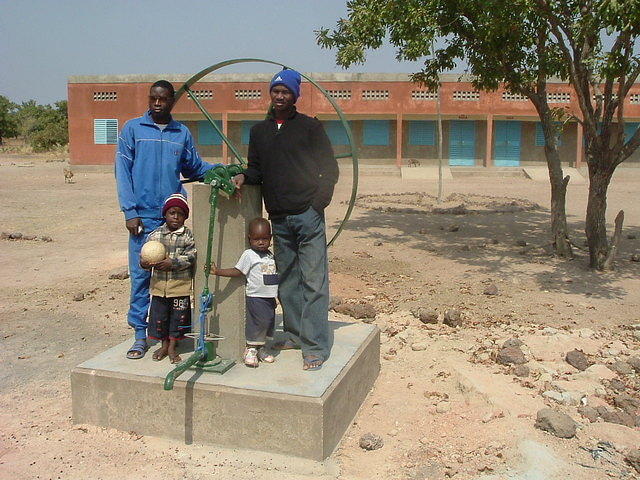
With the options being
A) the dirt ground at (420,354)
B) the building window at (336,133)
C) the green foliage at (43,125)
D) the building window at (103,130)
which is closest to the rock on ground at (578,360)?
the dirt ground at (420,354)

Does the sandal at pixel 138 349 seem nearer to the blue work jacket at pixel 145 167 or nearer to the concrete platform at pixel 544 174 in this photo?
the blue work jacket at pixel 145 167

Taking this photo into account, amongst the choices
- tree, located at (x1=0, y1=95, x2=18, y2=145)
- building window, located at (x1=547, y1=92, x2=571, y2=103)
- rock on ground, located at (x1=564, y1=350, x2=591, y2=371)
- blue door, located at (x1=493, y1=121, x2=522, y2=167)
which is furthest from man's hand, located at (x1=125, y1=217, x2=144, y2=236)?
tree, located at (x1=0, y1=95, x2=18, y2=145)

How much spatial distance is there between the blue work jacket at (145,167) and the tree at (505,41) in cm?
476

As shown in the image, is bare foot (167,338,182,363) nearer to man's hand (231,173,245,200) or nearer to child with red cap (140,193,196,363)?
child with red cap (140,193,196,363)

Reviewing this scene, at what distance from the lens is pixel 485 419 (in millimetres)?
3939

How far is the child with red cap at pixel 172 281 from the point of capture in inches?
151

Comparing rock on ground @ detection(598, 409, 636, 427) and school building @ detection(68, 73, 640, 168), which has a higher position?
school building @ detection(68, 73, 640, 168)

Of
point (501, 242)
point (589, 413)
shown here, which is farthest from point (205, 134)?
point (589, 413)

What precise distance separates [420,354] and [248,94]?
22.2 metres

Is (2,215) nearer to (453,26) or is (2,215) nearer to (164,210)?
(453,26)

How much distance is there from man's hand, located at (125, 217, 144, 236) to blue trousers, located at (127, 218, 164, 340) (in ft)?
0.09

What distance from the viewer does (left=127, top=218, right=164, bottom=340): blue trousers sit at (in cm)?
400

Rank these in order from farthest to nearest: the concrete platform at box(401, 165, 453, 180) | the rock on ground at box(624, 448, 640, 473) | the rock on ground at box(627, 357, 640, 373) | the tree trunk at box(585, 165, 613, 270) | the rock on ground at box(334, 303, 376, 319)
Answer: the concrete platform at box(401, 165, 453, 180) < the tree trunk at box(585, 165, 613, 270) < the rock on ground at box(334, 303, 376, 319) < the rock on ground at box(627, 357, 640, 373) < the rock on ground at box(624, 448, 640, 473)

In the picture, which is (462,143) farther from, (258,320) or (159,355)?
(159,355)
